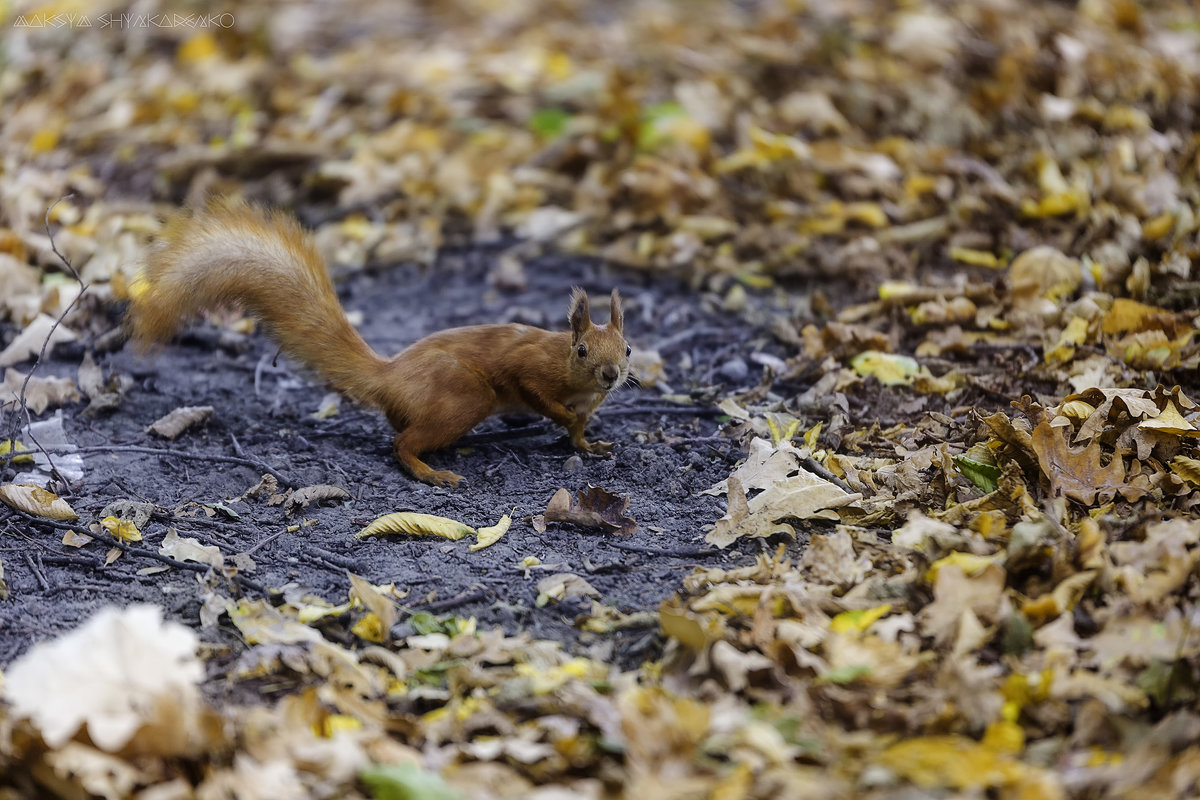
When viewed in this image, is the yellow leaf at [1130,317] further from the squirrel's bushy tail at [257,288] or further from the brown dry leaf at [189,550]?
the brown dry leaf at [189,550]

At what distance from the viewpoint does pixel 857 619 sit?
8.97 feet

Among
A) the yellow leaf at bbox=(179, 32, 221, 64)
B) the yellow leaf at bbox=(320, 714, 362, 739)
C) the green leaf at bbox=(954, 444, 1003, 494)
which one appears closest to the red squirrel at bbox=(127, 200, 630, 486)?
the green leaf at bbox=(954, 444, 1003, 494)

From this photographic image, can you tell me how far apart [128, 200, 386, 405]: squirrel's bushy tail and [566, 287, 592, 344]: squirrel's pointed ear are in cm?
68

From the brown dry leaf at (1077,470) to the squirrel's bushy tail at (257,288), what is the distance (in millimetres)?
2147

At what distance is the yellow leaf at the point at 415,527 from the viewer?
336 cm

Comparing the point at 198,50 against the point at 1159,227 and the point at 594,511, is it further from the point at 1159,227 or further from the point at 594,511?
the point at 1159,227

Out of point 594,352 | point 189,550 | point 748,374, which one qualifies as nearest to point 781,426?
point 748,374

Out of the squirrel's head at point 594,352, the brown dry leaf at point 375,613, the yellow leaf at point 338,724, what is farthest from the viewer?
the squirrel's head at point 594,352

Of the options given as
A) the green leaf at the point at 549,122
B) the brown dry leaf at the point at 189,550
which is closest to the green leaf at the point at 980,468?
the brown dry leaf at the point at 189,550

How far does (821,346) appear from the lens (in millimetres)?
4539

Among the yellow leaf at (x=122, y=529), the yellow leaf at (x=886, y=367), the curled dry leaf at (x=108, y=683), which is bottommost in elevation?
the yellow leaf at (x=886, y=367)

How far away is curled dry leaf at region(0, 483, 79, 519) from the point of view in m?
3.36

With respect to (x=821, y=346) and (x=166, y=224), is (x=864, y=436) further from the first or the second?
(x=166, y=224)

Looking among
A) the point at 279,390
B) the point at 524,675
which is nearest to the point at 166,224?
the point at 279,390
